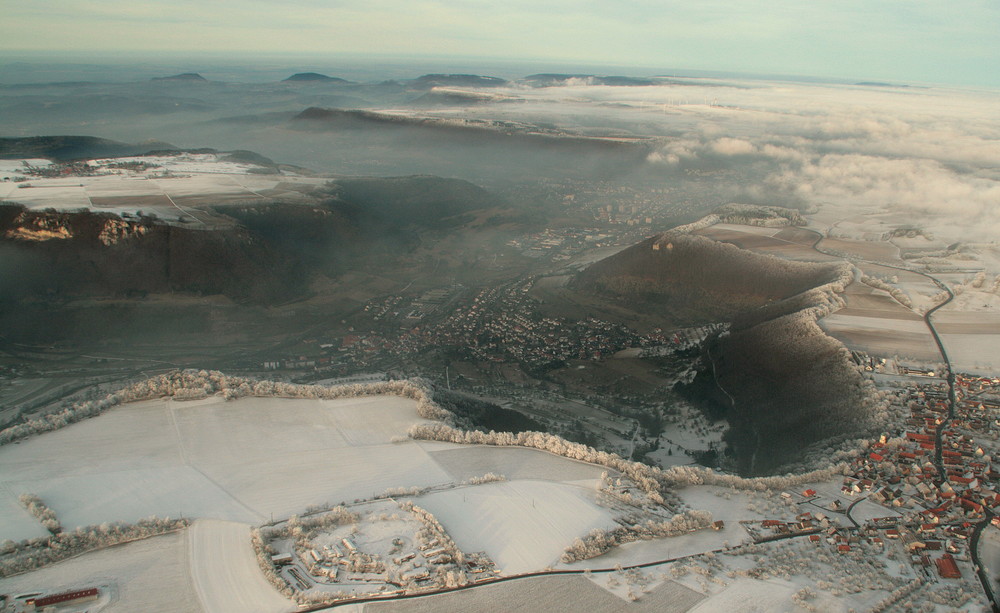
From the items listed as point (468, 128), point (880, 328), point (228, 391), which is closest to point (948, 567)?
point (880, 328)

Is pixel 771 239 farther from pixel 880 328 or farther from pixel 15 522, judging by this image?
pixel 15 522

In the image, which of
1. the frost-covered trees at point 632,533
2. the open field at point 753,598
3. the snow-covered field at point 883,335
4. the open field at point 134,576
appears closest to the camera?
the open field at point 753,598

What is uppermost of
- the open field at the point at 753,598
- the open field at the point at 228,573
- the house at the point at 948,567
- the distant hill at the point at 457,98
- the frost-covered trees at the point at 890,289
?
the distant hill at the point at 457,98

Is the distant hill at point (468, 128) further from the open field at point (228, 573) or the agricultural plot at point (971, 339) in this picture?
the open field at point (228, 573)

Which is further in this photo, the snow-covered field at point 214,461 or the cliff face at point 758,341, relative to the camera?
the cliff face at point 758,341

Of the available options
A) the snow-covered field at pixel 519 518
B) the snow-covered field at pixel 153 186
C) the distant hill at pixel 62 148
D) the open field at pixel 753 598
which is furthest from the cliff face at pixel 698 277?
the distant hill at pixel 62 148

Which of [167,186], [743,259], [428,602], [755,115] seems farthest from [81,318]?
[755,115]
